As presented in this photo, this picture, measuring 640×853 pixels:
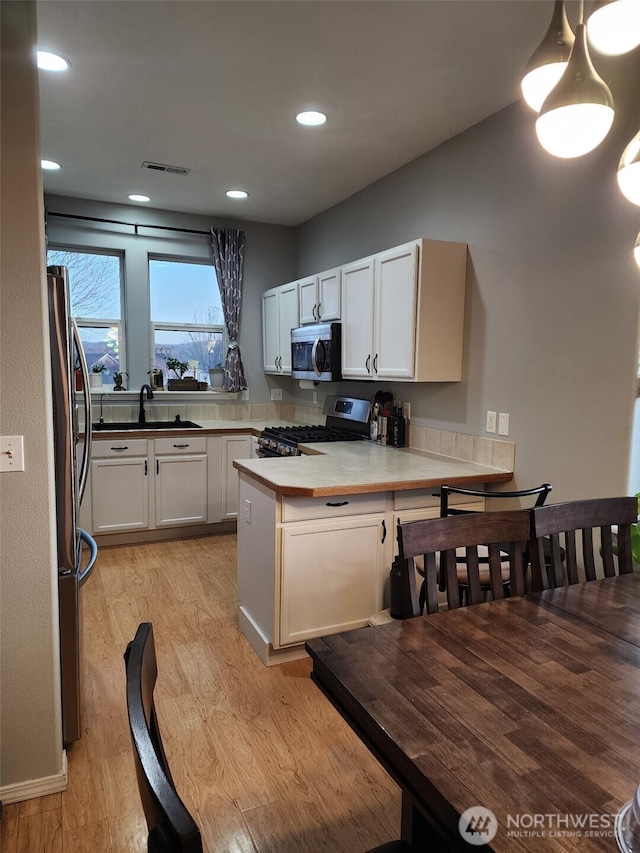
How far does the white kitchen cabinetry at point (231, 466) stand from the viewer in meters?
4.44

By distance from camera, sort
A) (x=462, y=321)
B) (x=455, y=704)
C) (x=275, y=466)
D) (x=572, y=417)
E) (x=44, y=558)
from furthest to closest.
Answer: (x=462, y=321), (x=275, y=466), (x=572, y=417), (x=44, y=558), (x=455, y=704)

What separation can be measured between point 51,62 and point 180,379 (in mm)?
2746

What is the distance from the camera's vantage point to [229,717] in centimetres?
220

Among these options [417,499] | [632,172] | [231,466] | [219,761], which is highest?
[632,172]

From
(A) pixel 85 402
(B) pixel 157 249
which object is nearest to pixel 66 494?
(A) pixel 85 402

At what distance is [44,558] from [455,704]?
1.36 meters

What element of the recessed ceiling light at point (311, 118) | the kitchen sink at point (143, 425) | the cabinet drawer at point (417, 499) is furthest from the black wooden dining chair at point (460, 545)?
the kitchen sink at point (143, 425)

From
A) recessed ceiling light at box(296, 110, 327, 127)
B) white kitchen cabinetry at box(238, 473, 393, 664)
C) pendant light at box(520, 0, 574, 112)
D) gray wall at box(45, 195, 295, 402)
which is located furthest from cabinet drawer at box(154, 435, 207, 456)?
pendant light at box(520, 0, 574, 112)

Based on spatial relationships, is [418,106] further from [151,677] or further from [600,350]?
[151,677]

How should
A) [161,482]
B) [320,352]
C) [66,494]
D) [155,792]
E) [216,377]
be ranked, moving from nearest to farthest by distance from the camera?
[155,792], [66,494], [320,352], [161,482], [216,377]

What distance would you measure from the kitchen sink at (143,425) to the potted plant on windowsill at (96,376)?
374 millimetres

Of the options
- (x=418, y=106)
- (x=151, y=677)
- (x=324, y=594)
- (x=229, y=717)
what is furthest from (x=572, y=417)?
(x=151, y=677)

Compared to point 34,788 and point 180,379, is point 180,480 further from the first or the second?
point 34,788

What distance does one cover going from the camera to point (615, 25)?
41.8 inches
